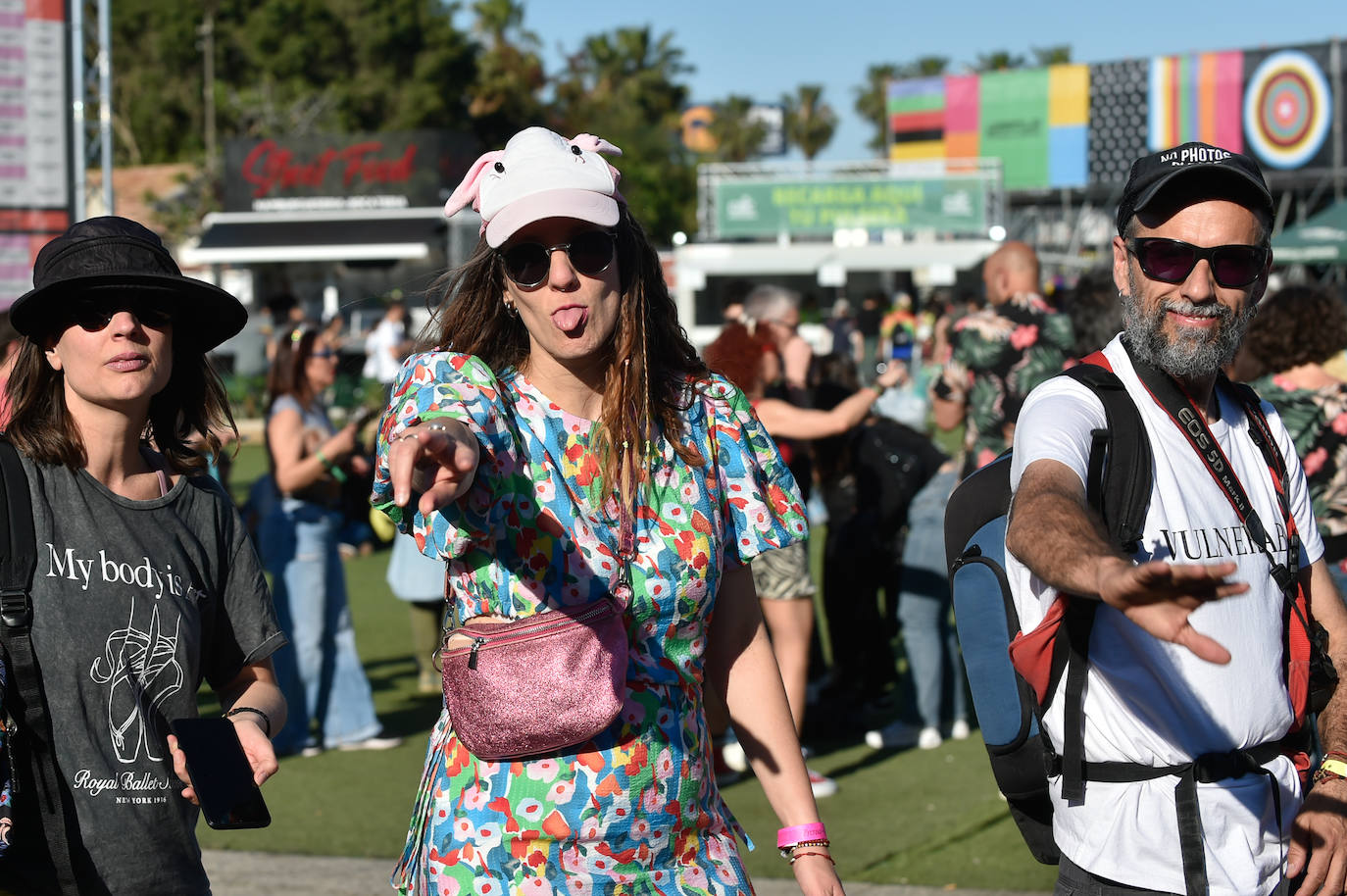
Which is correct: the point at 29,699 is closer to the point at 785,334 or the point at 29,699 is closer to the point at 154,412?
the point at 154,412

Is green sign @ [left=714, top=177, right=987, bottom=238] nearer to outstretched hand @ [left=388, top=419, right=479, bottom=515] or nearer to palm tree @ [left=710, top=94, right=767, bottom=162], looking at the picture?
outstretched hand @ [left=388, top=419, right=479, bottom=515]

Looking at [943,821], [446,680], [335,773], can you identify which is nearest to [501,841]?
[446,680]

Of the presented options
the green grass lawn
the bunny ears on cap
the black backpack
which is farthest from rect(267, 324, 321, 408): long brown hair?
the bunny ears on cap

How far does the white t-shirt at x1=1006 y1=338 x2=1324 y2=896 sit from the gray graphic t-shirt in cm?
158

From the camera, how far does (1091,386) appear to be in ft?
8.29

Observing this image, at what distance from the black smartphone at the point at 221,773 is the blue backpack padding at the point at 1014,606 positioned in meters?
1.30

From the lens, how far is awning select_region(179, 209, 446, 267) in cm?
3522

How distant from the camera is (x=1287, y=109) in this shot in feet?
146

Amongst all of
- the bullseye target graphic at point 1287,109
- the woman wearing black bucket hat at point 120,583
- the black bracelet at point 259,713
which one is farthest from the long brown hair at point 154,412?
the bullseye target graphic at point 1287,109

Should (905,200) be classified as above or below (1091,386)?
above

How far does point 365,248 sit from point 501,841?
33.9 metres

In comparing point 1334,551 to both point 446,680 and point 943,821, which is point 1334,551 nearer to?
point 943,821

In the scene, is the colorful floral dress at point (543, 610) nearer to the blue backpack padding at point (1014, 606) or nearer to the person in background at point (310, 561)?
the blue backpack padding at point (1014, 606)

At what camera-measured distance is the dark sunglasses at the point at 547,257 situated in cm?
255
